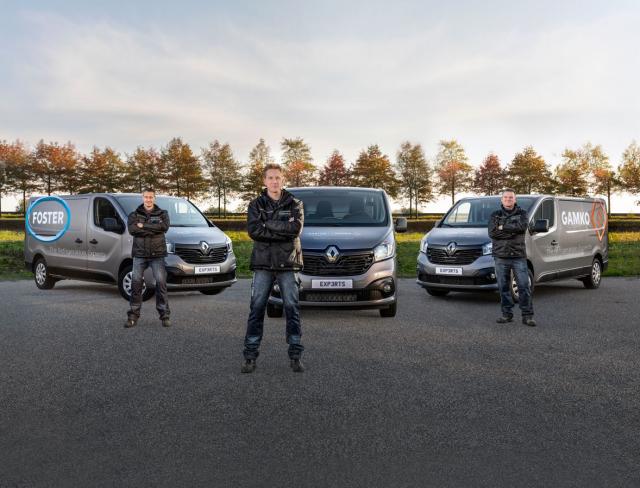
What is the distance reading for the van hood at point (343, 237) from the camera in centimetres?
876

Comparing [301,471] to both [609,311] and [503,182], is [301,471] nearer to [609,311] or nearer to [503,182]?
[609,311]

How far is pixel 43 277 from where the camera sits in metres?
13.4

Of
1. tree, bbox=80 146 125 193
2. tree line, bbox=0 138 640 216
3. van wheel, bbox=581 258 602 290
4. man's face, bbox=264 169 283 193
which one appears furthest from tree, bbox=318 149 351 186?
man's face, bbox=264 169 283 193

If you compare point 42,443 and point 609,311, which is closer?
point 42,443

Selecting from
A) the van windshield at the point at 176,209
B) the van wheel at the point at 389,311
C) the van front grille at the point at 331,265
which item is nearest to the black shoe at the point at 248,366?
the van front grille at the point at 331,265

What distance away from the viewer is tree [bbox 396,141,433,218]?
64.2m

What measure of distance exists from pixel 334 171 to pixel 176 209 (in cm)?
6020

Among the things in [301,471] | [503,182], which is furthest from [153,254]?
[503,182]

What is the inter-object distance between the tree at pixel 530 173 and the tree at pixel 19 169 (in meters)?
50.5

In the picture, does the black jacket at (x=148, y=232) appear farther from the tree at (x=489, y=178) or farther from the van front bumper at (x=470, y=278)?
the tree at (x=489, y=178)

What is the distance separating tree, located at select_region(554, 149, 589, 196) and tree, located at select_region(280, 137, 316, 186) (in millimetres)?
25912

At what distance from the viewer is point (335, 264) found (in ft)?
28.5

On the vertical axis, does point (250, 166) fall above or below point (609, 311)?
above

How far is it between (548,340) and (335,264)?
2840mm
